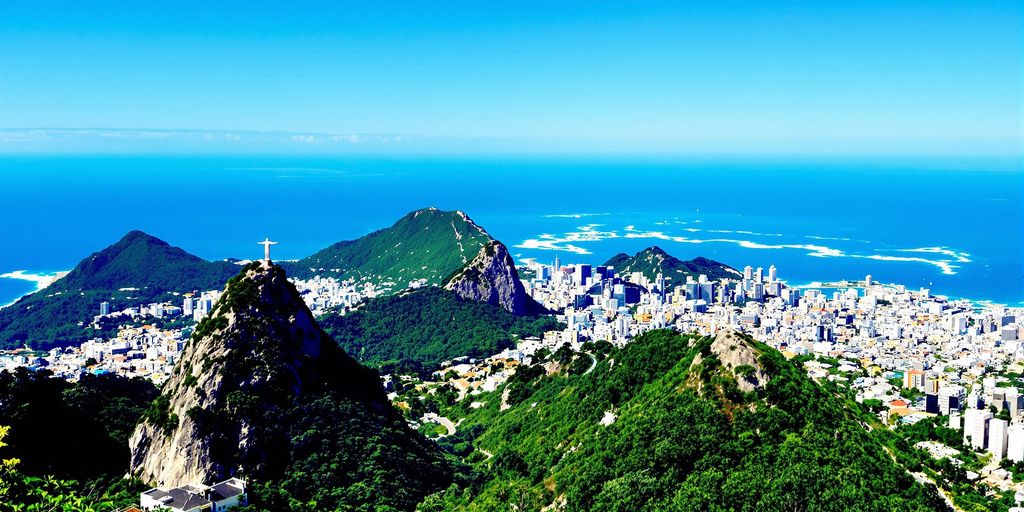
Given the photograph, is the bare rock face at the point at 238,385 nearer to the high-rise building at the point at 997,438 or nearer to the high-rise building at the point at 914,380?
the high-rise building at the point at 997,438

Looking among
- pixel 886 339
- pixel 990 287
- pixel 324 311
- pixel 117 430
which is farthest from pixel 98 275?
pixel 990 287

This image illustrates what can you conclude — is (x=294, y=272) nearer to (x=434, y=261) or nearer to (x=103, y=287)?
(x=434, y=261)

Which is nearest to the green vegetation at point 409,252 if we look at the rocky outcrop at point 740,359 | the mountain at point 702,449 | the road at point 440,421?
the road at point 440,421

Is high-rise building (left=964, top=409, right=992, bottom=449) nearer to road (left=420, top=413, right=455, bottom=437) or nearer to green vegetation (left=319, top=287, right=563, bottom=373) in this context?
road (left=420, top=413, right=455, bottom=437)

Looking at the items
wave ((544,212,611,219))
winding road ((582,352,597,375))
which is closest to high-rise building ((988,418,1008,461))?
winding road ((582,352,597,375))

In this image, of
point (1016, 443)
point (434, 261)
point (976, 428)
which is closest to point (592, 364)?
point (976, 428)

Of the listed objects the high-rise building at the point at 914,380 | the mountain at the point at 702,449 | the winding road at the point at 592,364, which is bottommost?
the high-rise building at the point at 914,380

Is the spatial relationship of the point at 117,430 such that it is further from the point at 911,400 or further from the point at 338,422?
the point at 911,400
